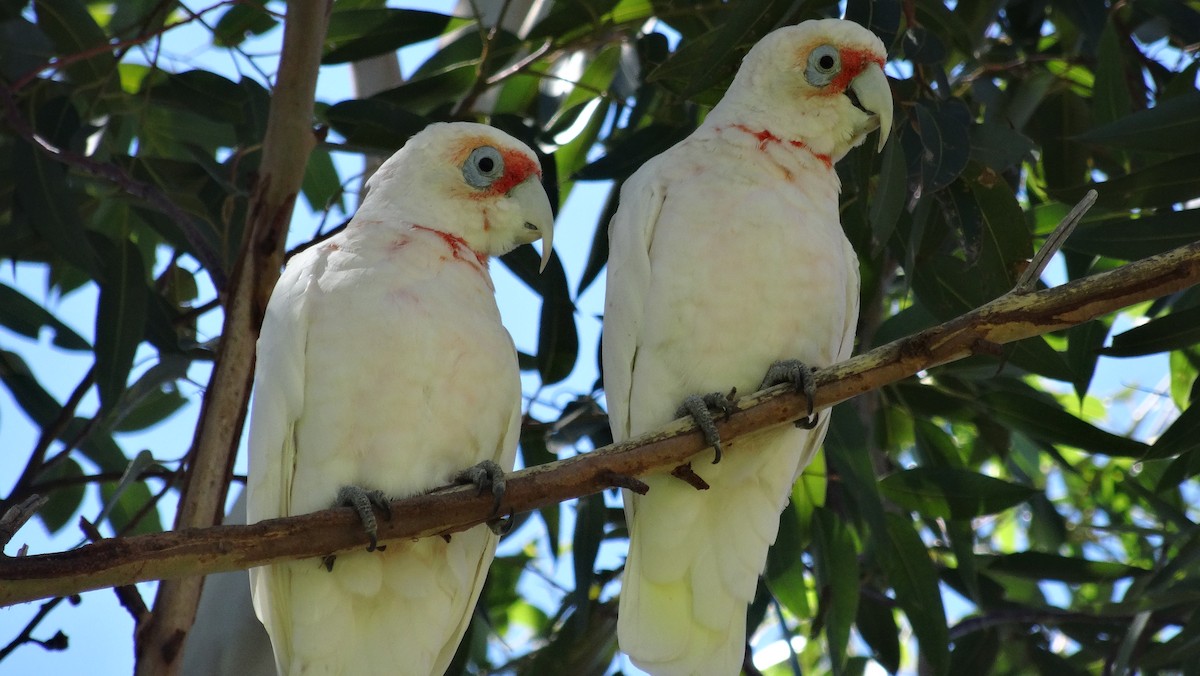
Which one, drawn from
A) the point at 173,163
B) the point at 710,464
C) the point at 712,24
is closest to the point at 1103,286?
the point at 710,464

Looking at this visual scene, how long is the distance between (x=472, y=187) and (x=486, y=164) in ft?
0.19

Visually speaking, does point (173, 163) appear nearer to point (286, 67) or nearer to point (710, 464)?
point (286, 67)

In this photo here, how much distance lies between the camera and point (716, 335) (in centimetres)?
253

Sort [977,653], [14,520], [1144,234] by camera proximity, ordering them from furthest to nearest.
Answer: [977,653], [1144,234], [14,520]

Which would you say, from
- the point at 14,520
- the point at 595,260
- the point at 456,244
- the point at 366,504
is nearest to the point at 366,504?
the point at 366,504

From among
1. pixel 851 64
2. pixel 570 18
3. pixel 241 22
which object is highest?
pixel 241 22

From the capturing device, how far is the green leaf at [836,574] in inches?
115

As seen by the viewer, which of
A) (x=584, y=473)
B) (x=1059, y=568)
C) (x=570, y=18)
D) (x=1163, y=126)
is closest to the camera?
(x=584, y=473)

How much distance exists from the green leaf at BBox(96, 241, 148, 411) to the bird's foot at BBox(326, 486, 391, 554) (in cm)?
87

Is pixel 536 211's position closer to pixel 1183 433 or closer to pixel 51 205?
pixel 51 205

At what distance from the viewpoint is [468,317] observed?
2.56 metres

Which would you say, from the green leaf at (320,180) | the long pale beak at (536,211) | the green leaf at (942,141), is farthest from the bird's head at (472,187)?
the green leaf at (320,180)

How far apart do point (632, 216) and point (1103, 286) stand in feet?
3.23

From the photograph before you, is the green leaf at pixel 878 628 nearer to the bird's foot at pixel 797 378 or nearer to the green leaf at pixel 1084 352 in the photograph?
the green leaf at pixel 1084 352
